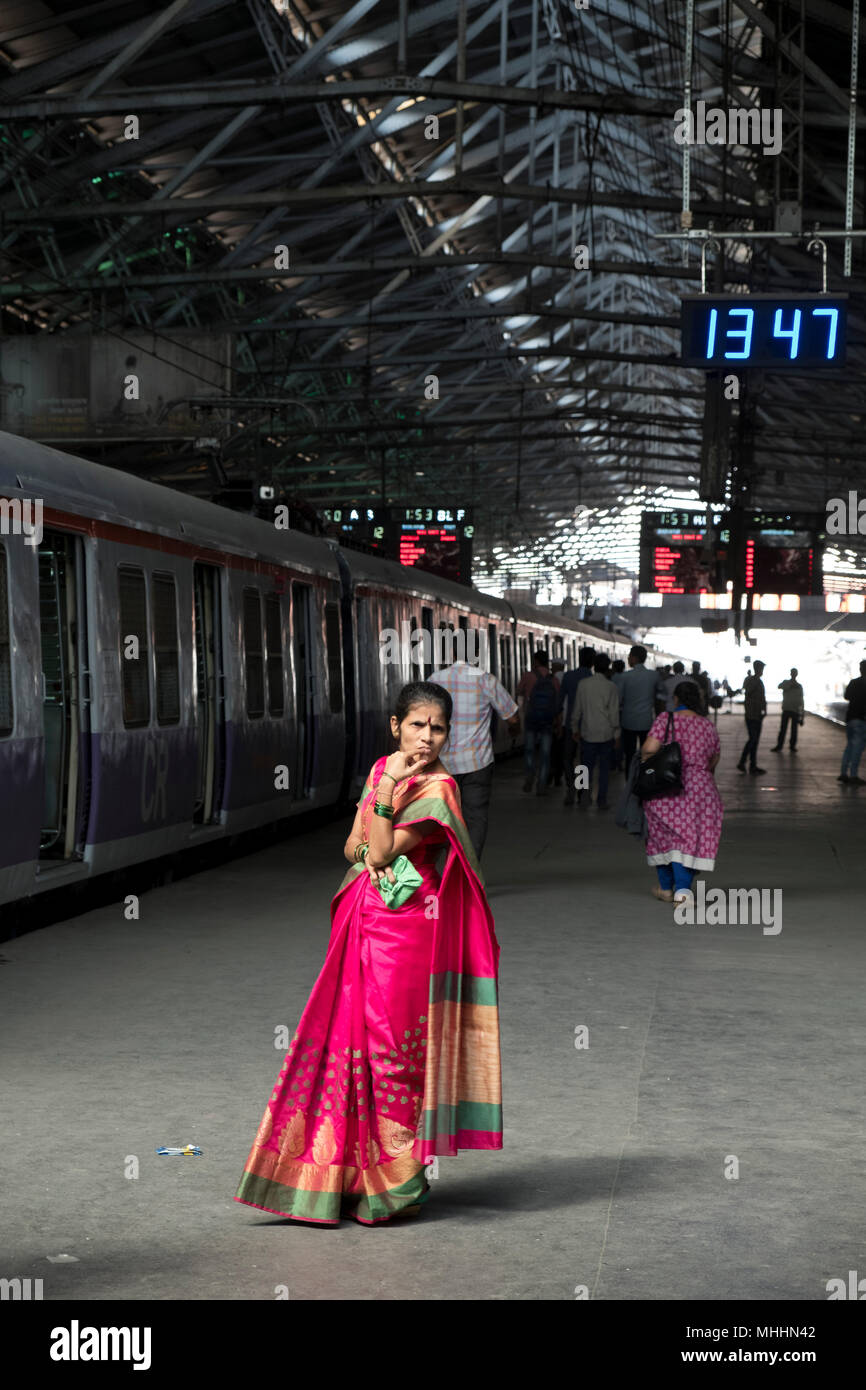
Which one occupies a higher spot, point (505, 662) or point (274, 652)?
point (274, 652)

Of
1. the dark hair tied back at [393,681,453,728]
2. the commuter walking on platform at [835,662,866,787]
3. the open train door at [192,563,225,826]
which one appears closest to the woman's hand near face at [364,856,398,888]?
the dark hair tied back at [393,681,453,728]

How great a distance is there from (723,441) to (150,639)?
13155 mm

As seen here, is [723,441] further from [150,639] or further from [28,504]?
[28,504]

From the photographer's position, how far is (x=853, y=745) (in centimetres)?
2595

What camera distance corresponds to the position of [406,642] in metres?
22.4

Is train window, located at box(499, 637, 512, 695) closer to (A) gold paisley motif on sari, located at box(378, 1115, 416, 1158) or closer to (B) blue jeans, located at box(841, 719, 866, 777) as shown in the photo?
(B) blue jeans, located at box(841, 719, 866, 777)

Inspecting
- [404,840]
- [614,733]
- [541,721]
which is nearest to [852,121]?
[614,733]

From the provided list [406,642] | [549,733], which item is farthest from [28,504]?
[549,733]

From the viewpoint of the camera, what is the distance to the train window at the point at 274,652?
15.5m

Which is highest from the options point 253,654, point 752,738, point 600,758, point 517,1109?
point 253,654

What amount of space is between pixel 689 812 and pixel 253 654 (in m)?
4.37

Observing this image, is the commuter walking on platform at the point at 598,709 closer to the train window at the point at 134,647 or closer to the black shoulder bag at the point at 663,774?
the black shoulder bag at the point at 663,774

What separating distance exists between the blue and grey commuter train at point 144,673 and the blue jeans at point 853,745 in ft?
33.2

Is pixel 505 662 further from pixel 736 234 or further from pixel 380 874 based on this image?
pixel 380 874
